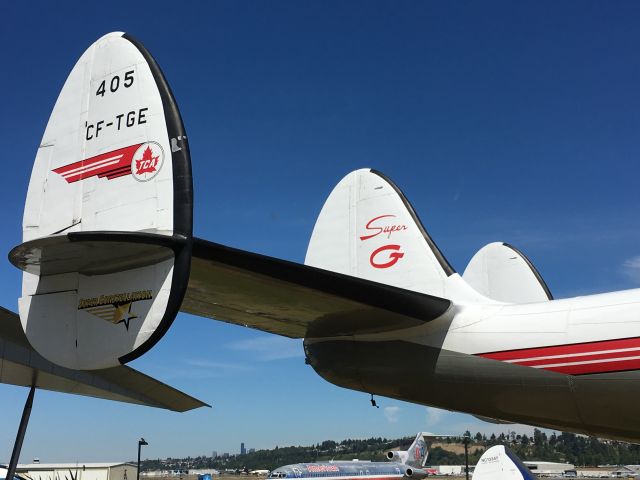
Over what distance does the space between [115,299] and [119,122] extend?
211cm

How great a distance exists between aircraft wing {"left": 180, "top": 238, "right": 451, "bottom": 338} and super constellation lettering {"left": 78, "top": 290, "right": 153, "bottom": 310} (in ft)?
1.77

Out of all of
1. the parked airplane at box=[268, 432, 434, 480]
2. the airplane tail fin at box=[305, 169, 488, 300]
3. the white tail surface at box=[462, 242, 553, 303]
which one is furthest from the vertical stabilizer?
the airplane tail fin at box=[305, 169, 488, 300]

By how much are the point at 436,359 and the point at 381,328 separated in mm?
821

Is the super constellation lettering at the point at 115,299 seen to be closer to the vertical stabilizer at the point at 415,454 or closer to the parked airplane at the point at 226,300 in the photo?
the parked airplane at the point at 226,300

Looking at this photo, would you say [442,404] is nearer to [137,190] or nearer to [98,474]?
[137,190]

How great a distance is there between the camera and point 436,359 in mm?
8094

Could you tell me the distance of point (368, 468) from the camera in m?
59.2

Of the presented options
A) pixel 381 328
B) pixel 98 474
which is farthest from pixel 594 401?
pixel 98 474

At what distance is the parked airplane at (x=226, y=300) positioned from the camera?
19.0ft

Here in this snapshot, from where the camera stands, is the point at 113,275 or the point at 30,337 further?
the point at 30,337

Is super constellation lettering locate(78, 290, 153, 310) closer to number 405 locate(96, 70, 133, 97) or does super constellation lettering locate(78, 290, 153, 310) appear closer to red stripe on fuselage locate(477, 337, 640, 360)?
number 405 locate(96, 70, 133, 97)

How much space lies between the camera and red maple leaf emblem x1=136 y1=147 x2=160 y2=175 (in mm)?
6223

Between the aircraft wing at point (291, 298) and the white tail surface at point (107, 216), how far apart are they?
1.79ft

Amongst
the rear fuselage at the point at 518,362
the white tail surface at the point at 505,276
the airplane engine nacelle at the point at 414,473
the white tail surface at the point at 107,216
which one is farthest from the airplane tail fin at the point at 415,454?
the white tail surface at the point at 107,216
